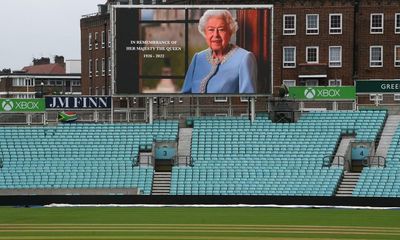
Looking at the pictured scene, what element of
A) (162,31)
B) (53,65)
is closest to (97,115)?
(162,31)

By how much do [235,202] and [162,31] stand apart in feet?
37.5

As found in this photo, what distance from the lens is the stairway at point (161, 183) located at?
5522cm

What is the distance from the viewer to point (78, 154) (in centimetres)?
5891

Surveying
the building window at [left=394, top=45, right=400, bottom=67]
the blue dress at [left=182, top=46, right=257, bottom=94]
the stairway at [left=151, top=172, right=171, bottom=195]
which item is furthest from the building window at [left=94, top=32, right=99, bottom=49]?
the stairway at [left=151, top=172, right=171, bottom=195]

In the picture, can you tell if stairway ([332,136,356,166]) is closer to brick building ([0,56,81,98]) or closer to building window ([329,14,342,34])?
building window ([329,14,342,34])

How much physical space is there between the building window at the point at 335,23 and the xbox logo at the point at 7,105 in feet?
85.7

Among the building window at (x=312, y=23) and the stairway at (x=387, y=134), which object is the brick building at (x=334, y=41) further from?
the stairway at (x=387, y=134)

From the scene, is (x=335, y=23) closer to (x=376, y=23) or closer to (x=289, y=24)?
(x=376, y=23)

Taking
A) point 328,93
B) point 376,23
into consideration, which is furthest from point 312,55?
point 328,93

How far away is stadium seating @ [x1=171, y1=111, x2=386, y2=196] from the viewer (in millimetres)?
54438

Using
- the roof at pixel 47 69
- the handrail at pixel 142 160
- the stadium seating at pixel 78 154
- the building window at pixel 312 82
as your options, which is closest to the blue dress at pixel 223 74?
the stadium seating at pixel 78 154

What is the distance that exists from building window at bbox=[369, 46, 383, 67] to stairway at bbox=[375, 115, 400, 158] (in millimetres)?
15148

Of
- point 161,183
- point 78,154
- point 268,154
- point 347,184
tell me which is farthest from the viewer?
point 78,154

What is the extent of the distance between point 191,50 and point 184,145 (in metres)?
6.57
